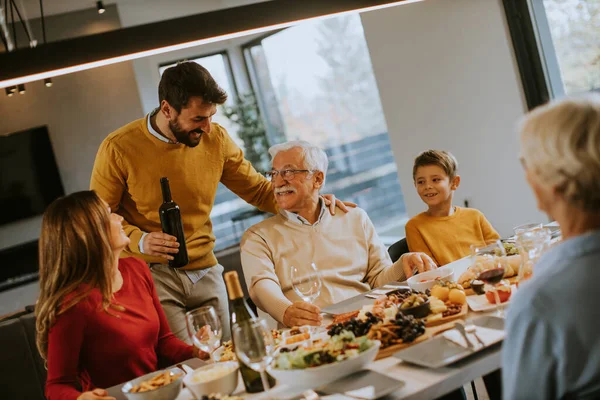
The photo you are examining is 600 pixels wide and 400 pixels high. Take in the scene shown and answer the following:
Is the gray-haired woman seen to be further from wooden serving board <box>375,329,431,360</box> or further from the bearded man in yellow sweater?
the bearded man in yellow sweater

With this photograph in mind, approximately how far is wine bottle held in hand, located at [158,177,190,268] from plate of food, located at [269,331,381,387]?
1.11 metres

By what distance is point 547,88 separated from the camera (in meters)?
4.65

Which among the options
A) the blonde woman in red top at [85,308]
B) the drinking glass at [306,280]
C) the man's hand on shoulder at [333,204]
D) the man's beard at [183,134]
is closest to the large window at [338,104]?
the man's hand on shoulder at [333,204]

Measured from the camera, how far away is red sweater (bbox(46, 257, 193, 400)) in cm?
200

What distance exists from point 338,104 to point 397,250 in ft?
15.8

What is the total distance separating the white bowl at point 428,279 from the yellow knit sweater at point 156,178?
1.13 m

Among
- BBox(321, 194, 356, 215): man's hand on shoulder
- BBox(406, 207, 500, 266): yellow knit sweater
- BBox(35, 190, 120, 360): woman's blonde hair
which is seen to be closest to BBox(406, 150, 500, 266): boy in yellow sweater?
BBox(406, 207, 500, 266): yellow knit sweater

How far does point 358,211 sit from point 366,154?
15.7ft

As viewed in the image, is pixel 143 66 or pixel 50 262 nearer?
pixel 50 262

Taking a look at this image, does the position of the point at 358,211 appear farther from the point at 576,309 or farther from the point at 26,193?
the point at 26,193

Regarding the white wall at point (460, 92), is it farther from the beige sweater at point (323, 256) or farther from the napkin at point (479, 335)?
the napkin at point (479, 335)

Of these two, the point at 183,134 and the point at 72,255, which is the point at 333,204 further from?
the point at 72,255

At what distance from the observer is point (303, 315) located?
217cm

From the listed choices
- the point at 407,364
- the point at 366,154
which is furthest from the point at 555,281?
the point at 366,154
